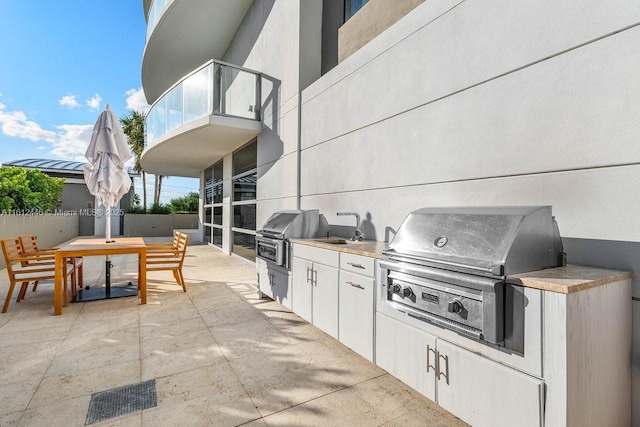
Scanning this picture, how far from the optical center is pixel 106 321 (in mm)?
3461

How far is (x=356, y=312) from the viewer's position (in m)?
2.53

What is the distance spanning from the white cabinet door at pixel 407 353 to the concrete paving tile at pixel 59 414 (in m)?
1.90

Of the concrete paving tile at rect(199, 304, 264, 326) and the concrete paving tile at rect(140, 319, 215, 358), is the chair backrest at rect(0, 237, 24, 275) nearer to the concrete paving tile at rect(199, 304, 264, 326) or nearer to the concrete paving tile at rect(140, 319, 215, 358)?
the concrete paving tile at rect(140, 319, 215, 358)

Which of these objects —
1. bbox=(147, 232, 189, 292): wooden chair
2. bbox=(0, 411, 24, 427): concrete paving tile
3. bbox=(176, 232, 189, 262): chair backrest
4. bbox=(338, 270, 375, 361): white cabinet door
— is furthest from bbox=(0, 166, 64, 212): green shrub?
bbox=(338, 270, 375, 361): white cabinet door

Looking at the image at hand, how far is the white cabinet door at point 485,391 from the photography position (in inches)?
53.0

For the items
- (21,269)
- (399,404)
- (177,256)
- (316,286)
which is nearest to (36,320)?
(21,269)

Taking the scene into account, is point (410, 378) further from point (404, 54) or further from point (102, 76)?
point (102, 76)

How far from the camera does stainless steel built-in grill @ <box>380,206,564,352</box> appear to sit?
1.42m

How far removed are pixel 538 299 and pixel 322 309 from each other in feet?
6.54

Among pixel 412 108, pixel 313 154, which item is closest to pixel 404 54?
pixel 412 108

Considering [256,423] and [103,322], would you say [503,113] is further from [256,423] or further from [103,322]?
[103,322]

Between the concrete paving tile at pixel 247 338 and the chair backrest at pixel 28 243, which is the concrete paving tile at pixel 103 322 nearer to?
the concrete paving tile at pixel 247 338

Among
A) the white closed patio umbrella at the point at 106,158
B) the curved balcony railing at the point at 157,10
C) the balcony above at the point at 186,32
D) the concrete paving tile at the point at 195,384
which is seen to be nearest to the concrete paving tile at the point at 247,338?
the concrete paving tile at the point at 195,384

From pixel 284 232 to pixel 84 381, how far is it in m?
2.17
